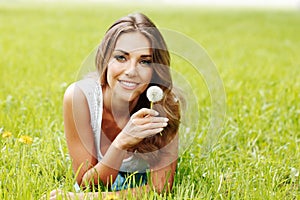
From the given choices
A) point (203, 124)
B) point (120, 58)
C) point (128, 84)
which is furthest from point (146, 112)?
point (203, 124)

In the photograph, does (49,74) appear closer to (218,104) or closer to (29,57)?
(29,57)

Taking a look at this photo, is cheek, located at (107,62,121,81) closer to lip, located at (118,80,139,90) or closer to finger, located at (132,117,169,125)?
lip, located at (118,80,139,90)

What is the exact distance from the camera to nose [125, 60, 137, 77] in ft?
6.42

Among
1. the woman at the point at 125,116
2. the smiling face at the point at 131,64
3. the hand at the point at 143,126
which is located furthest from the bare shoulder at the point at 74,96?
the hand at the point at 143,126

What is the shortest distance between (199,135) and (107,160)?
0.98m

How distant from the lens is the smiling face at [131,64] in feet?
6.48

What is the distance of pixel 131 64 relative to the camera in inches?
77.5

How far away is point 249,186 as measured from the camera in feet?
7.02

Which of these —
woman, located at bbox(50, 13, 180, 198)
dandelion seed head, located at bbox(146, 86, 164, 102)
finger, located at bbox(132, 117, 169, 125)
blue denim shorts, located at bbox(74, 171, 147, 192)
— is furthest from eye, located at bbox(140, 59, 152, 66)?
blue denim shorts, located at bbox(74, 171, 147, 192)

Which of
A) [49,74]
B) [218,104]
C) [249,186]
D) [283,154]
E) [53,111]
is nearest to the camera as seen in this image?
[249,186]

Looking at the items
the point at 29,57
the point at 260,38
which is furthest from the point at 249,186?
the point at 260,38

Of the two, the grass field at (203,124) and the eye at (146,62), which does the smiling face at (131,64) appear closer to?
the eye at (146,62)

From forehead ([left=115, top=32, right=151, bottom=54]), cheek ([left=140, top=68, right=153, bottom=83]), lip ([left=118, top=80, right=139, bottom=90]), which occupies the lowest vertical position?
lip ([left=118, top=80, right=139, bottom=90])

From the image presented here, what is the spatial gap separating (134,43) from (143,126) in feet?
1.08
